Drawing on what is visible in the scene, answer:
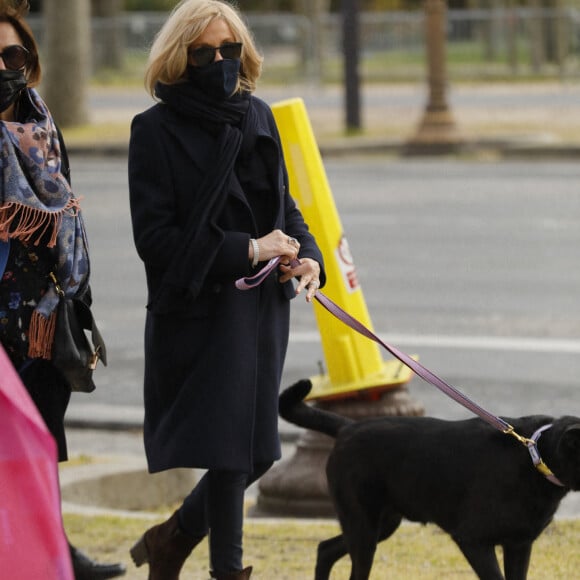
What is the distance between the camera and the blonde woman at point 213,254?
4188 mm

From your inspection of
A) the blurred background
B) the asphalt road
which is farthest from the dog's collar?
the blurred background

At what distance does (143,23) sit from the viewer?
3488 centimetres

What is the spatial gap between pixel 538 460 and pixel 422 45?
2806 centimetres

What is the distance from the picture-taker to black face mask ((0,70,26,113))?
13.3 feet

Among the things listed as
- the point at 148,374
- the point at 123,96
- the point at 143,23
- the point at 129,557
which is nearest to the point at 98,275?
the point at 129,557

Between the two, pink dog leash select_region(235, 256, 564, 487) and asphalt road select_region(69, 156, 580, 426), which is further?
asphalt road select_region(69, 156, 580, 426)

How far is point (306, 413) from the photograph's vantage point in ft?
15.5

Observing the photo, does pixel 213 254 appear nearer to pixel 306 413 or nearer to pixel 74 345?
pixel 74 345

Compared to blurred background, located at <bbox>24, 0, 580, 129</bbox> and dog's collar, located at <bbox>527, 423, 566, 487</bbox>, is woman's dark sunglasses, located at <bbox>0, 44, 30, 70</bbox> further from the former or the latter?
blurred background, located at <bbox>24, 0, 580, 129</bbox>

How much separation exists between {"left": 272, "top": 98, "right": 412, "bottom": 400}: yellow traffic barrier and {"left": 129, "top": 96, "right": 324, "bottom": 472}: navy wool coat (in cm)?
139

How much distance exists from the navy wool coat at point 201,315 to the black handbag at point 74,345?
0.60 feet

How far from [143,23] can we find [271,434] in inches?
1237

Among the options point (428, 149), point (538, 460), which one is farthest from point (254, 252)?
point (428, 149)

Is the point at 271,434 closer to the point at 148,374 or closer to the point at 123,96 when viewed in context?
the point at 148,374
